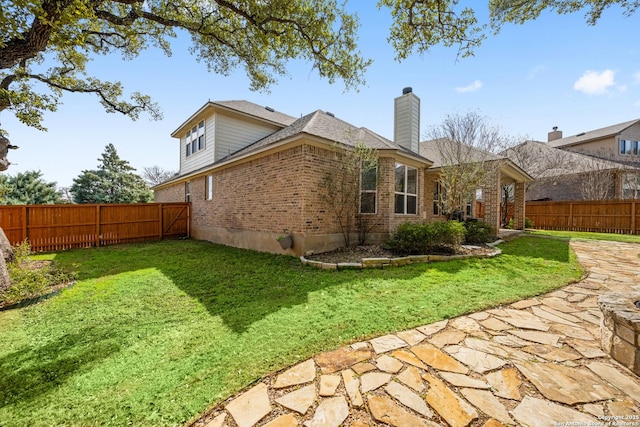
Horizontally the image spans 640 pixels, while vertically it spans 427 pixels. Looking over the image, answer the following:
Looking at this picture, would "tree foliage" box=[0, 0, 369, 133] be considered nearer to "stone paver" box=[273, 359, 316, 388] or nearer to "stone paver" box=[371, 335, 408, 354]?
"stone paver" box=[273, 359, 316, 388]

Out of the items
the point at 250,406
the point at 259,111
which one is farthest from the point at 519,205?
the point at 250,406

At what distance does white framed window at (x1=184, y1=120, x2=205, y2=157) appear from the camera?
13.9 meters

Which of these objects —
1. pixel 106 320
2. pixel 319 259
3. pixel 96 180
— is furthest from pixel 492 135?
pixel 96 180

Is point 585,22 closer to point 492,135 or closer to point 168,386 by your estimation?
point 492,135

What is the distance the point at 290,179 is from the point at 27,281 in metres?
6.20

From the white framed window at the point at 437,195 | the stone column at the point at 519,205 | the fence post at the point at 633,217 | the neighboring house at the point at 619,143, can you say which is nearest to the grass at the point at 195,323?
the white framed window at the point at 437,195

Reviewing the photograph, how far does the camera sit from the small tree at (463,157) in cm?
934

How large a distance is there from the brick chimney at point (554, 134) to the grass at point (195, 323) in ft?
101

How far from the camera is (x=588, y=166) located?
60.6 feet

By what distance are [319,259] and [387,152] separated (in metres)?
4.23

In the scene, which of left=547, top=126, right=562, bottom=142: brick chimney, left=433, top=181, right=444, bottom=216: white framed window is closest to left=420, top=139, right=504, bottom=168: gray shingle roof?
left=433, top=181, right=444, bottom=216: white framed window

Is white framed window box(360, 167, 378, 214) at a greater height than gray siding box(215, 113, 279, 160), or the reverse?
gray siding box(215, 113, 279, 160)

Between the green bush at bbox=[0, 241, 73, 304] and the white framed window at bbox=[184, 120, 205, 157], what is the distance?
8743mm

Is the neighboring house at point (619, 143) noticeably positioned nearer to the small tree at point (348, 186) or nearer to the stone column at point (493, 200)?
the stone column at point (493, 200)
